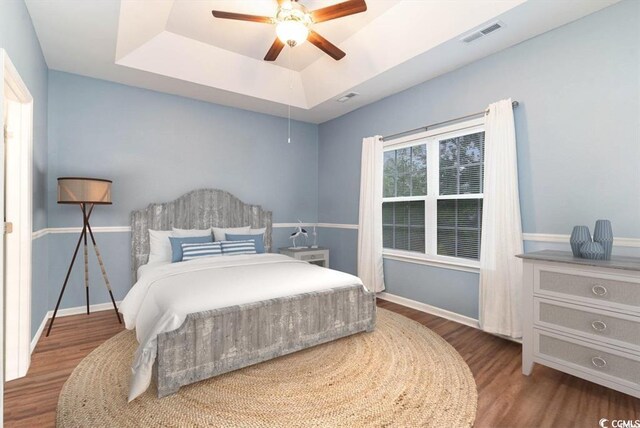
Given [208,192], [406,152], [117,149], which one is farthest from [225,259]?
[406,152]

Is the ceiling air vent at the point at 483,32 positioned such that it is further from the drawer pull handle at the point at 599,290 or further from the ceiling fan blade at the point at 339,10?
the drawer pull handle at the point at 599,290

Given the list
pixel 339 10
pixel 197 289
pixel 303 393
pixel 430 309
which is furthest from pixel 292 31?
pixel 430 309

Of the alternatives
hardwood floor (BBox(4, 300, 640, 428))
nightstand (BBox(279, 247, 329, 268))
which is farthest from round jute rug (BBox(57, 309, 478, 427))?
nightstand (BBox(279, 247, 329, 268))

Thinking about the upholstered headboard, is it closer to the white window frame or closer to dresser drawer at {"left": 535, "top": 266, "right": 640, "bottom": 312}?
the white window frame

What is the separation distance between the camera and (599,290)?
197cm

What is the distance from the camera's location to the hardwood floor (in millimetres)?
1801

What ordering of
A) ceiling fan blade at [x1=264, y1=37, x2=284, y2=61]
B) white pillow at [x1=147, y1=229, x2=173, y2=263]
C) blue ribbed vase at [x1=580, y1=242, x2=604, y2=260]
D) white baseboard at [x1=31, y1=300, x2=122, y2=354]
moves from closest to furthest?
blue ribbed vase at [x1=580, y1=242, x2=604, y2=260] < ceiling fan blade at [x1=264, y1=37, x2=284, y2=61] < white baseboard at [x1=31, y1=300, x2=122, y2=354] < white pillow at [x1=147, y1=229, x2=173, y2=263]

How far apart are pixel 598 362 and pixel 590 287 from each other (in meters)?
0.47

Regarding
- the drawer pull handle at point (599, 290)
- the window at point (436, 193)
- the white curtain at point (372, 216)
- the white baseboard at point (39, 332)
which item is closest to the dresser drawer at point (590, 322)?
the drawer pull handle at point (599, 290)

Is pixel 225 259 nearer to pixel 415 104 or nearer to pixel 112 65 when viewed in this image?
pixel 112 65

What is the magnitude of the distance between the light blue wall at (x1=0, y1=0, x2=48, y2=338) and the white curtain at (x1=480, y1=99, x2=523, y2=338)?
3691mm

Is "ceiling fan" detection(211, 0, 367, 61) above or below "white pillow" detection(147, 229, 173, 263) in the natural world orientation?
above

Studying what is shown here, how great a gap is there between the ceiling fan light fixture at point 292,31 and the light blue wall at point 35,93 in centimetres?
166

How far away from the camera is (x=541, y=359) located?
87.0 inches
